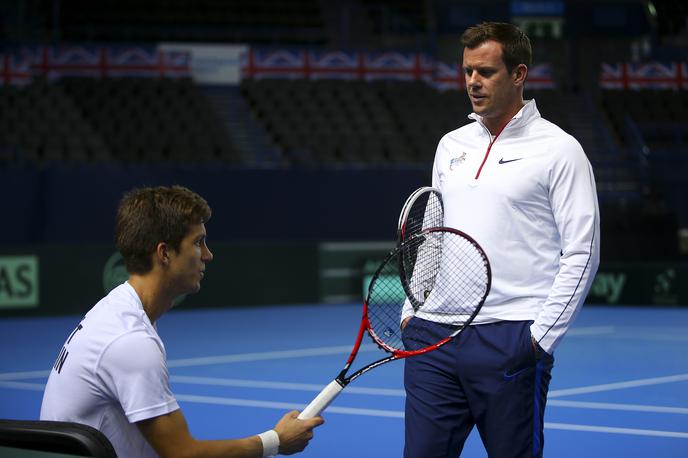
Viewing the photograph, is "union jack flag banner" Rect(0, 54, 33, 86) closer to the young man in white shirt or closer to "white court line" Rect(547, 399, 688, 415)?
"white court line" Rect(547, 399, 688, 415)

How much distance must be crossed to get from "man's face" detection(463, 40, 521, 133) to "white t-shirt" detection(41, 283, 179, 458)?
1420 millimetres

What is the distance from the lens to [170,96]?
65.5 ft

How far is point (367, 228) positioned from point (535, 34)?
10.8 m

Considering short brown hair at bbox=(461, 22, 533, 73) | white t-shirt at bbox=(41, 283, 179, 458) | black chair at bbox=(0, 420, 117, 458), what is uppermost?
short brown hair at bbox=(461, 22, 533, 73)

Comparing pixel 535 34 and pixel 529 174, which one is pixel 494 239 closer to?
pixel 529 174

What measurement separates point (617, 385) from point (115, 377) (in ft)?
22.7

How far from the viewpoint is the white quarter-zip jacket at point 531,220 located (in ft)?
11.8

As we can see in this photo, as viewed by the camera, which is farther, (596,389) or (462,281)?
(596,389)

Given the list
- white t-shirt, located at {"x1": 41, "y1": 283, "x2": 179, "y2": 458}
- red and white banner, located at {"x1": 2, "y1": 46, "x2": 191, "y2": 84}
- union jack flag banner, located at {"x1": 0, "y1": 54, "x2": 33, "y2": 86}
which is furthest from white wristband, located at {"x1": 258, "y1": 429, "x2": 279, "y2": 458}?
red and white banner, located at {"x1": 2, "y1": 46, "x2": 191, "y2": 84}

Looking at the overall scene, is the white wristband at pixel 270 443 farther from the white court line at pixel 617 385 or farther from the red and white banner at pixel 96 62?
the red and white banner at pixel 96 62

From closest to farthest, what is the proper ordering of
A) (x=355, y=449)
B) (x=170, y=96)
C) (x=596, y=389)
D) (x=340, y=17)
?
(x=355, y=449) → (x=596, y=389) → (x=170, y=96) → (x=340, y=17)

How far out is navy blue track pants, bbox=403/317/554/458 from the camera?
3676 millimetres

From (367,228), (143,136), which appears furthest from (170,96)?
(367,228)

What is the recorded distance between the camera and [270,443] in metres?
3.16
